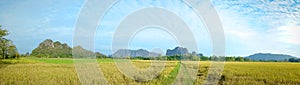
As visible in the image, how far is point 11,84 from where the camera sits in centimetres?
1062

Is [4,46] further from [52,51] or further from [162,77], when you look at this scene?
[52,51]

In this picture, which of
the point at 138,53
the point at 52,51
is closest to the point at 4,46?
the point at 138,53

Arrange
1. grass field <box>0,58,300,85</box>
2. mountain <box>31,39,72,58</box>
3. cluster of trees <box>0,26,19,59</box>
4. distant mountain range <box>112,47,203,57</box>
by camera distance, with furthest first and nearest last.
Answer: mountain <box>31,39,72,58</box>, cluster of trees <box>0,26,19,59</box>, distant mountain range <box>112,47,203,57</box>, grass field <box>0,58,300,85</box>

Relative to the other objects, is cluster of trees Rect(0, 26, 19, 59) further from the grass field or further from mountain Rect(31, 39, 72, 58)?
mountain Rect(31, 39, 72, 58)

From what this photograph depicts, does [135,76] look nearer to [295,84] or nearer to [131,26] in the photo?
[131,26]

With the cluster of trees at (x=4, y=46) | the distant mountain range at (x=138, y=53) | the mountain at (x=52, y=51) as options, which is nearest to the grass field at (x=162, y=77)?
the distant mountain range at (x=138, y=53)

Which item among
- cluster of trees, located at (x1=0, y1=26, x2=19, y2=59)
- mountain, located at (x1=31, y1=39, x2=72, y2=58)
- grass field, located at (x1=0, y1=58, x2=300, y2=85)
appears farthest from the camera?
mountain, located at (x1=31, y1=39, x2=72, y2=58)

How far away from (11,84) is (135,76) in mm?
4713

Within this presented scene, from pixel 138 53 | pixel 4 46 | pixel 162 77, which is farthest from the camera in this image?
pixel 4 46

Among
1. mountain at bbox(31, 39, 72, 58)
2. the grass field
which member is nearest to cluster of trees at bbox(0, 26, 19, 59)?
the grass field

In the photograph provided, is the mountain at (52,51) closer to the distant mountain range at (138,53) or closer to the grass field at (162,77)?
the distant mountain range at (138,53)

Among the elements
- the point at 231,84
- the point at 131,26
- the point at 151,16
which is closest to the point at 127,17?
the point at 131,26

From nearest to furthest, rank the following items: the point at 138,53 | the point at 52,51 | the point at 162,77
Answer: the point at 162,77, the point at 138,53, the point at 52,51

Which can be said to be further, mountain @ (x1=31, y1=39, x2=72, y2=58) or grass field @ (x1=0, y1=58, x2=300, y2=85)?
mountain @ (x1=31, y1=39, x2=72, y2=58)
